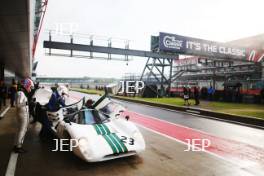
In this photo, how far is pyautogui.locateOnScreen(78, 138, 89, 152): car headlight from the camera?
13.8ft

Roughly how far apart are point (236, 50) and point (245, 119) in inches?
953

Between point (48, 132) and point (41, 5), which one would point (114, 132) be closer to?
point (48, 132)

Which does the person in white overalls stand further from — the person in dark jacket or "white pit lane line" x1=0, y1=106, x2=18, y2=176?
the person in dark jacket

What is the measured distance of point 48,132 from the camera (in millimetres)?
6559

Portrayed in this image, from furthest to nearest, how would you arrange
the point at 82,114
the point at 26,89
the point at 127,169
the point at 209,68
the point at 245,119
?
1. the point at 209,68
2. the point at 245,119
3. the point at 26,89
4. the point at 82,114
5. the point at 127,169

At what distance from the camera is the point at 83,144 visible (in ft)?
14.0

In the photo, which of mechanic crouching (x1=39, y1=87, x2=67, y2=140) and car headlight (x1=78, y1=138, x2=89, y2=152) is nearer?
car headlight (x1=78, y1=138, x2=89, y2=152)

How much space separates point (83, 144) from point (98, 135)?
43 cm

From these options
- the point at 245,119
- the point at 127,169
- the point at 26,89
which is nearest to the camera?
the point at 127,169

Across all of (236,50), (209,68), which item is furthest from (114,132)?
(209,68)

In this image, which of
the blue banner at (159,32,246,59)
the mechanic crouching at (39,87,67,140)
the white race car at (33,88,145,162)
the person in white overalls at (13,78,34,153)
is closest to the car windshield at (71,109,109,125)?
the white race car at (33,88,145,162)

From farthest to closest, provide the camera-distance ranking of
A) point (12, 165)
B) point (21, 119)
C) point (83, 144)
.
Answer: point (21, 119), point (12, 165), point (83, 144)

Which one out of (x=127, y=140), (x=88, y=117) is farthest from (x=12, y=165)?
(x=127, y=140)

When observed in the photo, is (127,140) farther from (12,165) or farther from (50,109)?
(50,109)
